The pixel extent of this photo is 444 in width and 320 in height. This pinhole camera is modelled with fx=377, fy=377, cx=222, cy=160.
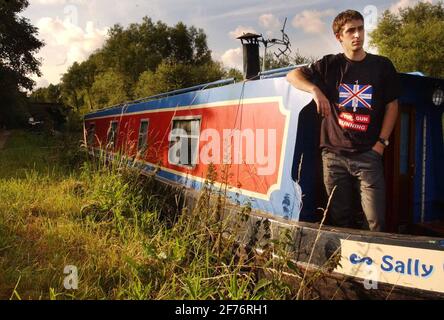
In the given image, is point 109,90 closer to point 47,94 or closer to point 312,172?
point 312,172

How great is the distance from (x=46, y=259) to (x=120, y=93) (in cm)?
3158

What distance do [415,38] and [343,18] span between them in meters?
27.6

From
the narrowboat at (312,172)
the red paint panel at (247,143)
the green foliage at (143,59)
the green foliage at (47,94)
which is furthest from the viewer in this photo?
the green foliage at (47,94)

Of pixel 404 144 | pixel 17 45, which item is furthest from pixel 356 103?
pixel 17 45

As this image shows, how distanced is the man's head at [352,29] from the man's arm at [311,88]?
0.45m

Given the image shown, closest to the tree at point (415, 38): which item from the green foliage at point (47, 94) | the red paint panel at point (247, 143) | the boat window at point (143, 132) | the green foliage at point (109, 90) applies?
the green foliage at point (109, 90)

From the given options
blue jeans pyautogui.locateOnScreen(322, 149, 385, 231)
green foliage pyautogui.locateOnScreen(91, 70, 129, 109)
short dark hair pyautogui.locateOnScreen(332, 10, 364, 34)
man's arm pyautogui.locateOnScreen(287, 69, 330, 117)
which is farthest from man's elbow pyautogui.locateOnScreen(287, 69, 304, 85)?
green foliage pyautogui.locateOnScreen(91, 70, 129, 109)

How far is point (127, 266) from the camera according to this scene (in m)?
3.56

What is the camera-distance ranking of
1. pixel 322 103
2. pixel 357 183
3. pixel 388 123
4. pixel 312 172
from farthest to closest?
pixel 312 172 → pixel 357 183 → pixel 388 123 → pixel 322 103

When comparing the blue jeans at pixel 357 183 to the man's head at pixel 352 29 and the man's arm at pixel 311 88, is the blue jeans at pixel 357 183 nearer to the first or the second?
the man's arm at pixel 311 88

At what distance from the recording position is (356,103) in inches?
123

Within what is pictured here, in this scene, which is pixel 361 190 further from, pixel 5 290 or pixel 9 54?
pixel 9 54

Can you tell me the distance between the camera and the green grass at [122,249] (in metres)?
3.06
